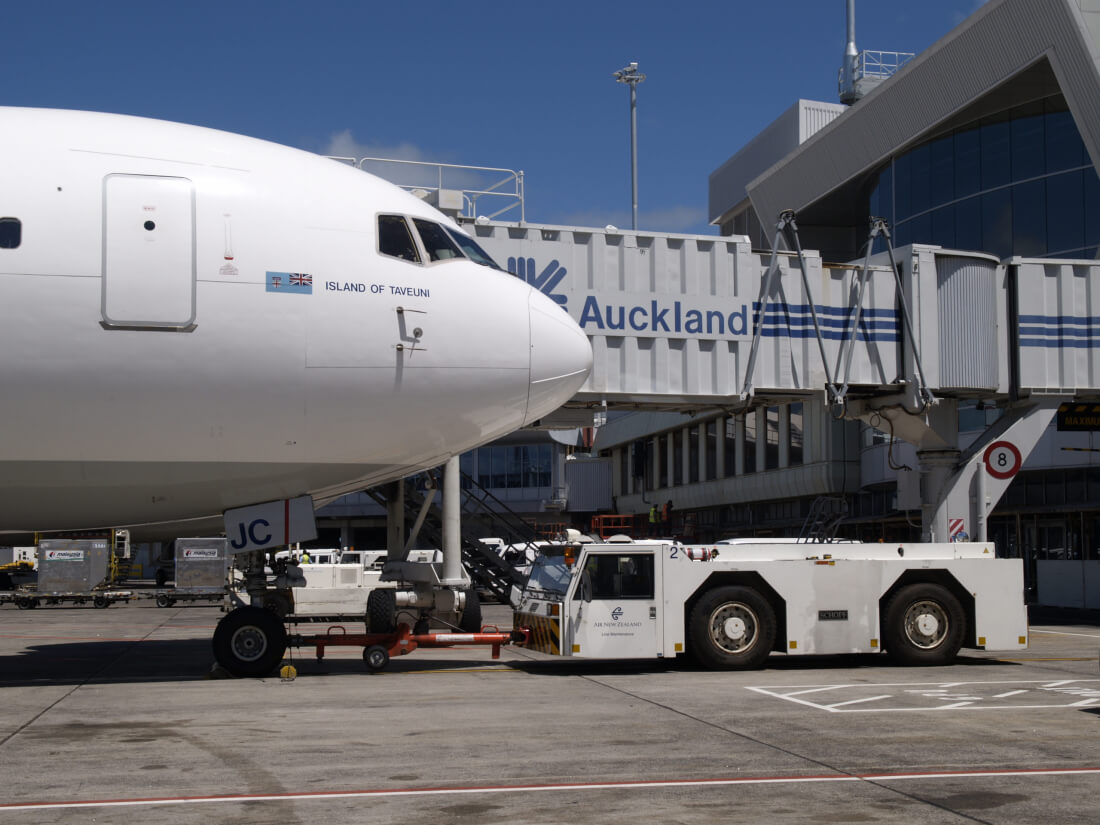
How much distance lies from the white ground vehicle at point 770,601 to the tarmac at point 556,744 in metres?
0.44

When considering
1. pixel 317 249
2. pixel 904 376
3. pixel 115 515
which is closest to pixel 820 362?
pixel 904 376

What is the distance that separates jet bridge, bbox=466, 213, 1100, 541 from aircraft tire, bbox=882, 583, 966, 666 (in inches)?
228

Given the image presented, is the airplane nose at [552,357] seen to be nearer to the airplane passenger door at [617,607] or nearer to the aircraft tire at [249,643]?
the airplane passenger door at [617,607]

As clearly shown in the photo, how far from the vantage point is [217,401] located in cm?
1266

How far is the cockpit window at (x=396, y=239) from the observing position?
527 inches

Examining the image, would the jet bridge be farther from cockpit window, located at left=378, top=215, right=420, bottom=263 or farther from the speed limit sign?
cockpit window, located at left=378, top=215, right=420, bottom=263

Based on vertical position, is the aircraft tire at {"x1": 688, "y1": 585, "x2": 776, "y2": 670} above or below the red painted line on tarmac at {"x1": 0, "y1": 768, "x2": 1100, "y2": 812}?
above

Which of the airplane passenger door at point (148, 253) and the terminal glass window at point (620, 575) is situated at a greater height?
the airplane passenger door at point (148, 253)

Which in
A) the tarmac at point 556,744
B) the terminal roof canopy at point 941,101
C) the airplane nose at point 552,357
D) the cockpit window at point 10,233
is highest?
the terminal roof canopy at point 941,101

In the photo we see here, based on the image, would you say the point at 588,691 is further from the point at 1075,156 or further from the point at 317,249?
the point at 1075,156

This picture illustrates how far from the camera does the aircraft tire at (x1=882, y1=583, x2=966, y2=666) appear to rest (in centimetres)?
1617

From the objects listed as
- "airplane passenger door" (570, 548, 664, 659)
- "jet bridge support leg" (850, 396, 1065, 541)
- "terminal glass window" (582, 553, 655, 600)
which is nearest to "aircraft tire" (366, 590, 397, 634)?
"airplane passenger door" (570, 548, 664, 659)

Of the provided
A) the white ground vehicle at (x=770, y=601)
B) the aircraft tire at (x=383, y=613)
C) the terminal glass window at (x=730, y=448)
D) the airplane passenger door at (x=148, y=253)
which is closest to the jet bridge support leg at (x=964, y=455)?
the white ground vehicle at (x=770, y=601)

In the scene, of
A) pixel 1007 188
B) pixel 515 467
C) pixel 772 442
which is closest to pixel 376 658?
pixel 1007 188
